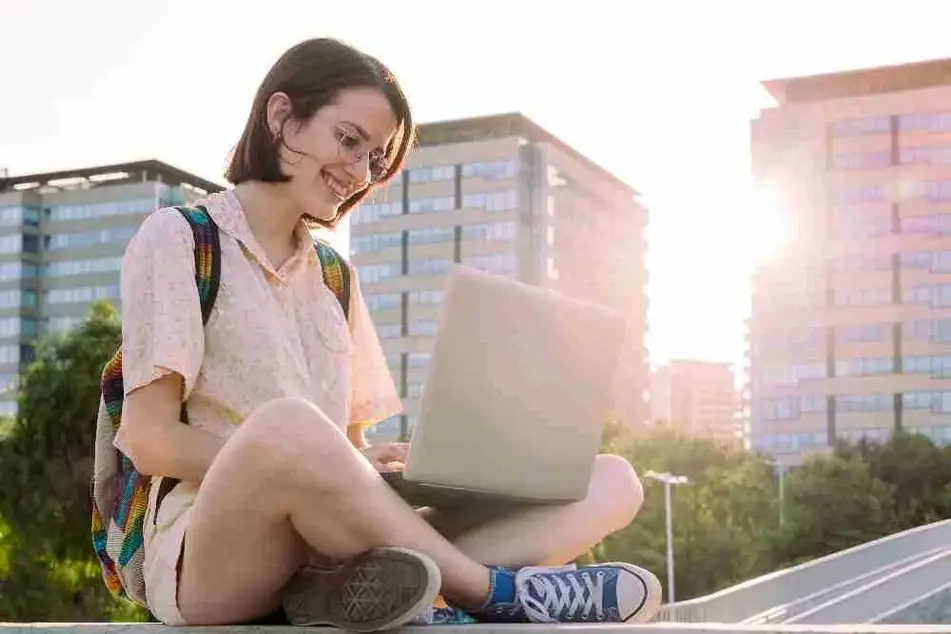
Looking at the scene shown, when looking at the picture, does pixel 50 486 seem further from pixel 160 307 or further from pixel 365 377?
pixel 160 307

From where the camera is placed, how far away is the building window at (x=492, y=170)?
52.7 m

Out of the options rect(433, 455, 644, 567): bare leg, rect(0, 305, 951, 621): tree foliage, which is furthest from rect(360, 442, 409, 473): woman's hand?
rect(0, 305, 951, 621): tree foliage

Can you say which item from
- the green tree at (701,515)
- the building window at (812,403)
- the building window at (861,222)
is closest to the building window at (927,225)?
the building window at (861,222)

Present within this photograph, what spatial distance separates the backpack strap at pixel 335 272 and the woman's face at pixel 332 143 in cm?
16

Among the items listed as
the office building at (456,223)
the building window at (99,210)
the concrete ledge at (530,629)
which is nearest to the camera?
the concrete ledge at (530,629)

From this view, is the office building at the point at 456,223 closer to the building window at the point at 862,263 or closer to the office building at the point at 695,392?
the building window at the point at 862,263

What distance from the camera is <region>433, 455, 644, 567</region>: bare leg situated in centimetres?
193

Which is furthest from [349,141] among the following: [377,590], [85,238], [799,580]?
[85,238]

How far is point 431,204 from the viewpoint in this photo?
53938 mm

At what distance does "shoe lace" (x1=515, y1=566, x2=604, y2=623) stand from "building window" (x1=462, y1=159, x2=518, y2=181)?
51088mm

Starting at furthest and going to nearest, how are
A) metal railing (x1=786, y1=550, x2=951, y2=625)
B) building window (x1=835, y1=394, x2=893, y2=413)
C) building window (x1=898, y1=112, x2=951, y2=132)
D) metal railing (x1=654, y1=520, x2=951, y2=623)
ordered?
building window (x1=898, y1=112, x2=951, y2=132) → building window (x1=835, y1=394, x2=893, y2=413) → metal railing (x1=654, y1=520, x2=951, y2=623) → metal railing (x1=786, y1=550, x2=951, y2=625)

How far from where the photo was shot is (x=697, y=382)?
131m

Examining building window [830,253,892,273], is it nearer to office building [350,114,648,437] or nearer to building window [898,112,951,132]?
building window [898,112,951,132]

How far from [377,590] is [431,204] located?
5257 cm
